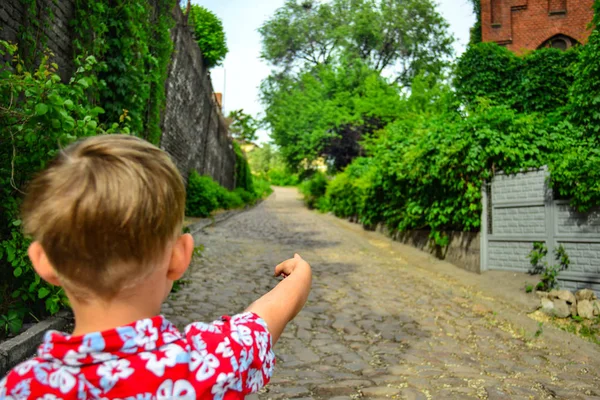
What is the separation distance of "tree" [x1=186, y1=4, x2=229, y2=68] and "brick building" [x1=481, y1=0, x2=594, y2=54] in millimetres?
9342

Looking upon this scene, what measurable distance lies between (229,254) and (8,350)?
253 inches

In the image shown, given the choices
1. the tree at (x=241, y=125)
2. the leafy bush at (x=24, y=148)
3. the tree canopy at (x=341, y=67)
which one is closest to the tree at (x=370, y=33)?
the tree canopy at (x=341, y=67)

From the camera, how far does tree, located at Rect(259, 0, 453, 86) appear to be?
35.3m

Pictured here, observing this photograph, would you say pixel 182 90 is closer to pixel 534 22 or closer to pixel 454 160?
pixel 454 160

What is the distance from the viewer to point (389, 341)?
511 centimetres

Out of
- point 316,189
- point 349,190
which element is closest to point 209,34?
point 349,190

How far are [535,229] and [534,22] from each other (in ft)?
43.4

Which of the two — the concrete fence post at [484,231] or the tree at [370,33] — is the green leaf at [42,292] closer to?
the concrete fence post at [484,231]

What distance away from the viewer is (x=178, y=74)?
1392 cm

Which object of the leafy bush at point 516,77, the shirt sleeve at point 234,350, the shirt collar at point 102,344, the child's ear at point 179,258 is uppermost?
the leafy bush at point 516,77

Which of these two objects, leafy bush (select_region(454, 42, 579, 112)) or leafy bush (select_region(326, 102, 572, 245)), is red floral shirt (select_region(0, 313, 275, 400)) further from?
→ leafy bush (select_region(454, 42, 579, 112))

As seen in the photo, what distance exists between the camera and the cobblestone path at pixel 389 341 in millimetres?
3902

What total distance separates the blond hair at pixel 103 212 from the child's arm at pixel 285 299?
1.07ft

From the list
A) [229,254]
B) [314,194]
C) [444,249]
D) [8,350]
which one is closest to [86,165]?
[8,350]
